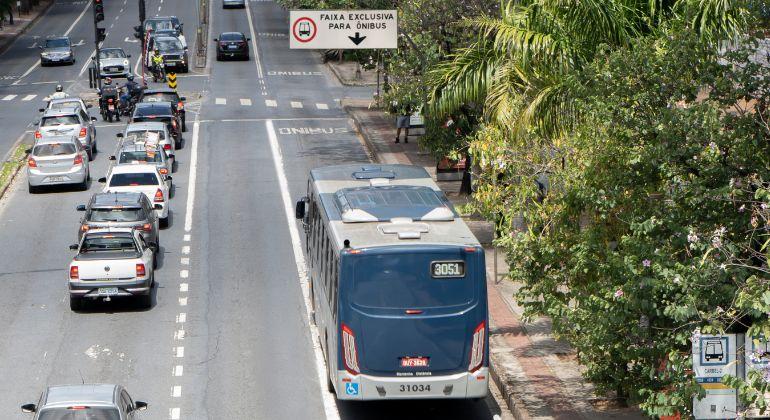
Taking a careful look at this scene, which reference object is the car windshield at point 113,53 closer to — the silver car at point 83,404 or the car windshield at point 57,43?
the car windshield at point 57,43

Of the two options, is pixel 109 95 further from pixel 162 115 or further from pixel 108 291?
pixel 108 291

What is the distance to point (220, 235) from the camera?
35250 mm

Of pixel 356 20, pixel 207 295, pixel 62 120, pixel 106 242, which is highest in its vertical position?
pixel 356 20

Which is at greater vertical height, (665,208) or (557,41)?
(557,41)

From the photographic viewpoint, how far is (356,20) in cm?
3353

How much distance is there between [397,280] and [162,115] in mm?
31864

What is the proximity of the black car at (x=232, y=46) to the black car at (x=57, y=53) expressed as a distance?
9.21m

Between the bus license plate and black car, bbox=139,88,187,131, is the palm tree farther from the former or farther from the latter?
black car, bbox=139,88,187,131

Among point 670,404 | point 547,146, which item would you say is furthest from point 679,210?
point 547,146

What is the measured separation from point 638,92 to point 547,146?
177 inches

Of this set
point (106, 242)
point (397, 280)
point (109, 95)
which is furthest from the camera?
point (109, 95)

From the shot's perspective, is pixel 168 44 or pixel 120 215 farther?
pixel 168 44

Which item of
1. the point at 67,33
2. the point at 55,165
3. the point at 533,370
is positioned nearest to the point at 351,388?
the point at 533,370

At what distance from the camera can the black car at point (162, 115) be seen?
48969 mm
